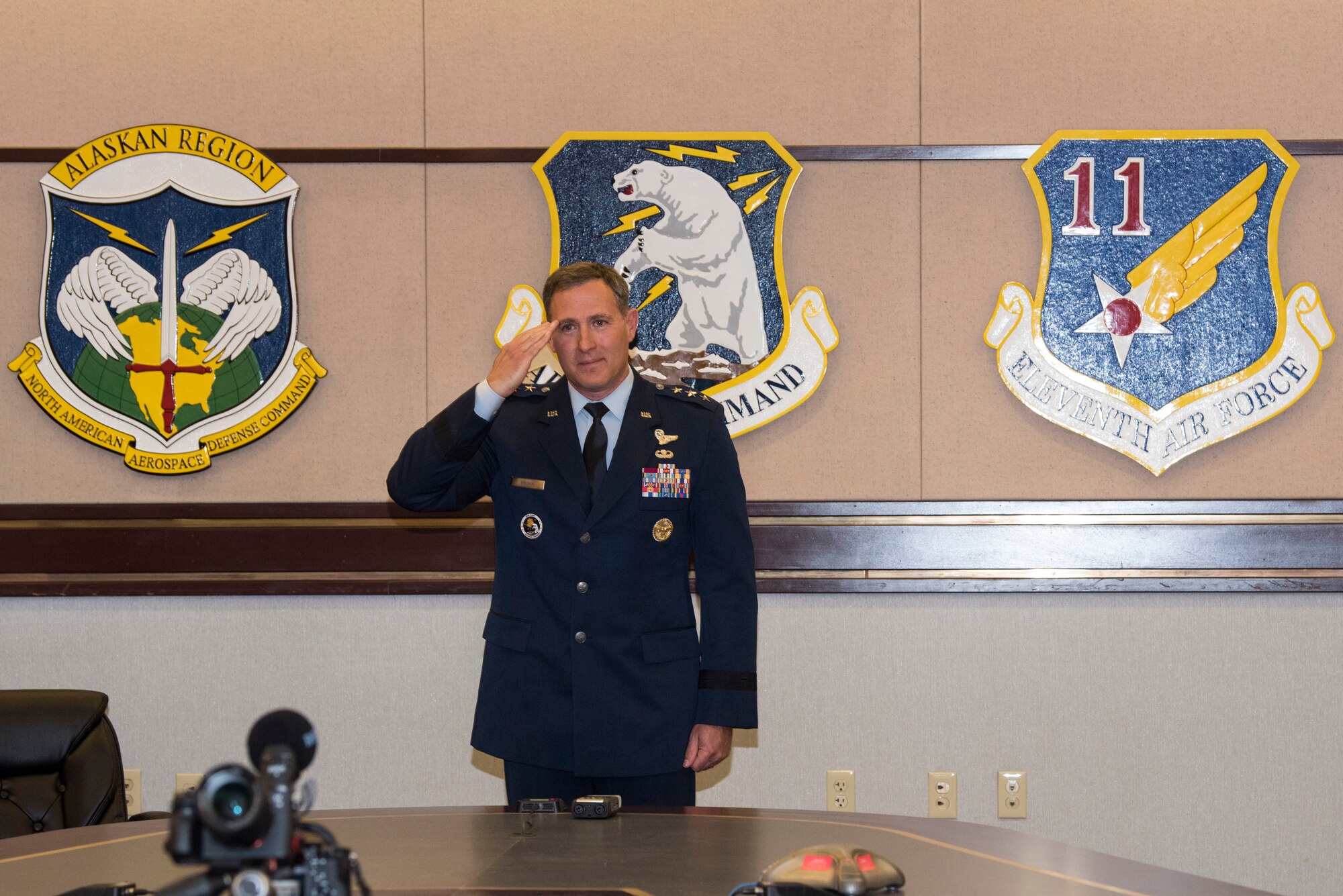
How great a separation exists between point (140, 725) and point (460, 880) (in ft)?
7.38

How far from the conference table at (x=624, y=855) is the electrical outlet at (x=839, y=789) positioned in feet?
5.00

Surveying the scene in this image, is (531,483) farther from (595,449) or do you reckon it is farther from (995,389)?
(995,389)

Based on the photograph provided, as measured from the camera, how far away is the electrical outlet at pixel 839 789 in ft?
10.2

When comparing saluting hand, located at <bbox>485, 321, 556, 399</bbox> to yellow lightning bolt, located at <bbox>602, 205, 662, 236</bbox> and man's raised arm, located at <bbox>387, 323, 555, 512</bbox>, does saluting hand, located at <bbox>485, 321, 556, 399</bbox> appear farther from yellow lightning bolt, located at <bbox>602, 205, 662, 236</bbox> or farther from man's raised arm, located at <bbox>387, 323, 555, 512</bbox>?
yellow lightning bolt, located at <bbox>602, 205, 662, 236</bbox>

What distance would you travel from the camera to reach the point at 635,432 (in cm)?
229

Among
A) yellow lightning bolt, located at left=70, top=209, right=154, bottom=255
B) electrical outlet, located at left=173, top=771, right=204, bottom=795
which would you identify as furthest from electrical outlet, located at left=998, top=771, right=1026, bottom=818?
yellow lightning bolt, located at left=70, top=209, right=154, bottom=255

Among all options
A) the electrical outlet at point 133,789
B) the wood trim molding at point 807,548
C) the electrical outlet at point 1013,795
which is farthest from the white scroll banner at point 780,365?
the electrical outlet at point 133,789

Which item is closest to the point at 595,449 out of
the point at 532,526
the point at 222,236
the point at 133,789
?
the point at 532,526

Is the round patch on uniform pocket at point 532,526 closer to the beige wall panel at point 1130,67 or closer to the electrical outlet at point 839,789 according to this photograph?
the electrical outlet at point 839,789

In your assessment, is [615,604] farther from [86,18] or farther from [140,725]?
[86,18]

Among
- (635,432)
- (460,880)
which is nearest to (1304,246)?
(635,432)

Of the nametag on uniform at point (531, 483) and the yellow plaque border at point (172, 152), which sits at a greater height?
the yellow plaque border at point (172, 152)

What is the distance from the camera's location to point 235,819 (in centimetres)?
77

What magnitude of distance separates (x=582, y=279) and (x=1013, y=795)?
1.80 m
